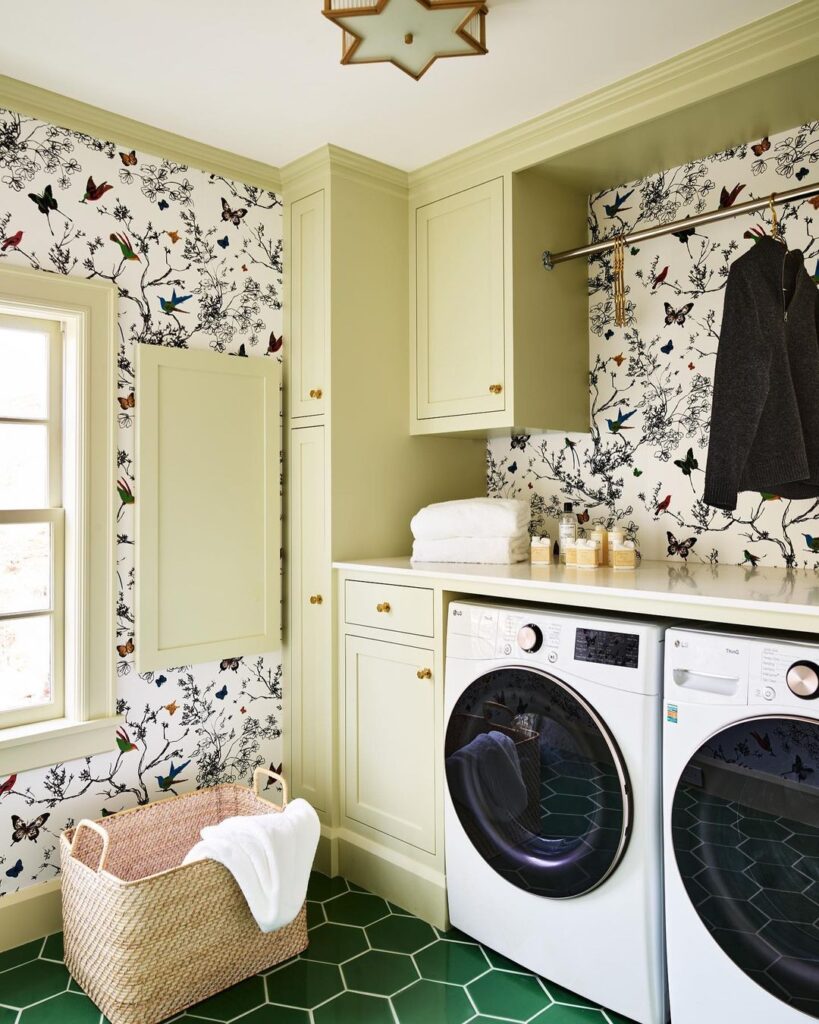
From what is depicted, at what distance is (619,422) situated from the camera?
2705mm

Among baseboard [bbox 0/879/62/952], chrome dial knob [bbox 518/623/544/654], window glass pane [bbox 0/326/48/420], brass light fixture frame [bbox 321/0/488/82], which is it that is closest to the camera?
brass light fixture frame [bbox 321/0/488/82]

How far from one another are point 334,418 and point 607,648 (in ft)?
4.15

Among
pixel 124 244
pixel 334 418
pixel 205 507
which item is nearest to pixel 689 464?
pixel 334 418

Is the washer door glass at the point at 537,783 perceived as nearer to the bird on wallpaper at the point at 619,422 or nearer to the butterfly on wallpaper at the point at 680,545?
the butterfly on wallpaper at the point at 680,545

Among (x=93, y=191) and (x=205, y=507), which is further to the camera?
(x=205, y=507)

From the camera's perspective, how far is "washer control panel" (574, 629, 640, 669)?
5.92 ft

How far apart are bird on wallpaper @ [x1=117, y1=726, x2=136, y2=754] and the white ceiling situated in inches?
76.0

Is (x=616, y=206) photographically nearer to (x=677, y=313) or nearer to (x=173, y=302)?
(x=677, y=313)

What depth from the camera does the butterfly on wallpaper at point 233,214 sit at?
271 cm

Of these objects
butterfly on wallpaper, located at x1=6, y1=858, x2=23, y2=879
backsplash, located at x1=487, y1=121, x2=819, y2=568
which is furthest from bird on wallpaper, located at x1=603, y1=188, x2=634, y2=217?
butterfly on wallpaper, located at x1=6, y1=858, x2=23, y2=879

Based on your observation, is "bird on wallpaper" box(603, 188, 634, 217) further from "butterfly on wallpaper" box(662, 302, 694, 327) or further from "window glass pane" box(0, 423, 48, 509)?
"window glass pane" box(0, 423, 48, 509)

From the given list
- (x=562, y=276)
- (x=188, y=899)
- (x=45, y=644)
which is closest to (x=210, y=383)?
(x=45, y=644)

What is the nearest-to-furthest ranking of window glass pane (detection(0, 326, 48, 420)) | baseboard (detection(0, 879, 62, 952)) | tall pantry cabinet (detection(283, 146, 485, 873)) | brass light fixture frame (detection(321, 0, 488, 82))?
brass light fixture frame (detection(321, 0, 488, 82)) < baseboard (detection(0, 879, 62, 952)) < window glass pane (detection(0, 326, 48, 420)) < tall pantry cabinet (detection(283, 146, 485, 873))

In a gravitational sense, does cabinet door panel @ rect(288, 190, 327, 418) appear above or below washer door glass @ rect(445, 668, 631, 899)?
above
